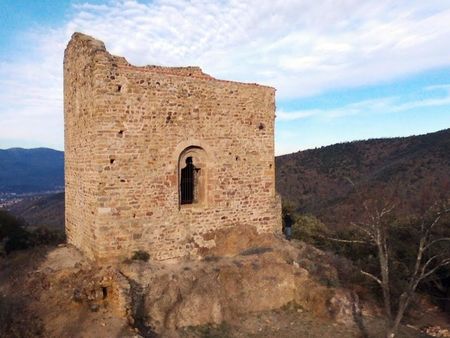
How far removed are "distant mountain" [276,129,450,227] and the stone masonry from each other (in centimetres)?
1134

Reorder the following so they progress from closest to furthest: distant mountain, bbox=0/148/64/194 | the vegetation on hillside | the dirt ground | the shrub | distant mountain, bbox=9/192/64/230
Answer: the dirt ground < the shrub < the vegetation on hillside < distant mountain, bbox=9/192/64/230 < distant mountain, bbox=0/148/64/194

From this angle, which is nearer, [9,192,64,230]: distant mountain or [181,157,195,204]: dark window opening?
[181,157,195,204]: dark window opening

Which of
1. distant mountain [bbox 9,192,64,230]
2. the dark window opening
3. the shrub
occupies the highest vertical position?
the dark window opening

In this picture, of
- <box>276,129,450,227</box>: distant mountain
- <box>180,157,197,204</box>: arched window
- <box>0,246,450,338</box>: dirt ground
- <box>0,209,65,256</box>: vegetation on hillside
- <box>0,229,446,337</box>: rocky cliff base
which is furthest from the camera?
<box>276,129,450,227</box>: distant mountain

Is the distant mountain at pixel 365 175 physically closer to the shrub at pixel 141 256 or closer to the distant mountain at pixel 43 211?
the shrub at pixel 141 256

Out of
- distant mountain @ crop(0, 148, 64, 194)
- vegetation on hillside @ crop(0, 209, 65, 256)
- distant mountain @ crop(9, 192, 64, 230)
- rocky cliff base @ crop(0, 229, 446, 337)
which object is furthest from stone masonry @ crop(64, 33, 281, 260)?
distant mountain @ crop(0, 148, 64, 194)

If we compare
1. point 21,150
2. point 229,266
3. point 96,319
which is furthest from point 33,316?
point 21,150

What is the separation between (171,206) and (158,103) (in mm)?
2660

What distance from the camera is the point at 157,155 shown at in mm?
10398

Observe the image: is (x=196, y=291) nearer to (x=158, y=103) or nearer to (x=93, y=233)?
(x=93, y=233)

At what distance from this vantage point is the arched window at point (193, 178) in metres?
11.3

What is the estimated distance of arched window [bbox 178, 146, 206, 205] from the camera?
11.3m

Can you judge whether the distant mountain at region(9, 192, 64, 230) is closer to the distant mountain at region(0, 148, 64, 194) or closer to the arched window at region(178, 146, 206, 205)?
the arched window at region(178, 146, 206, 205)

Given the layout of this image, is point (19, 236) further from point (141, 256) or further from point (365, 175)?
point (365, 175)
